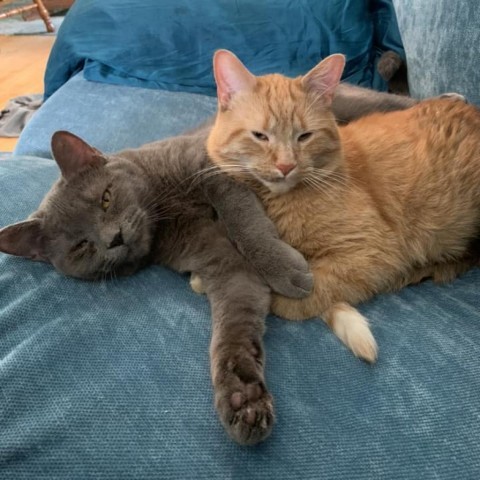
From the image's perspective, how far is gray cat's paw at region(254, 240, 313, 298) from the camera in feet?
4.02

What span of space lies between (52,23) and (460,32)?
5.70 m

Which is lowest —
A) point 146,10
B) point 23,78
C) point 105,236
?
point 23,78

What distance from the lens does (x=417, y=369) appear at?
3.50 feet

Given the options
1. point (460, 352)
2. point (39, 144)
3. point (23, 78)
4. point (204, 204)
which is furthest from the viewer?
point (23, 78)

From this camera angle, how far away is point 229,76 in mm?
1398

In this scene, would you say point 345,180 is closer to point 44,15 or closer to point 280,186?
point 280,186

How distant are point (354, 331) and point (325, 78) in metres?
0.77

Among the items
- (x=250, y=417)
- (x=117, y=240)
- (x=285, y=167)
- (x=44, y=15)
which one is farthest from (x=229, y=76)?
(x=44, y=15)

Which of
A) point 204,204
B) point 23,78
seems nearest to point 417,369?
point 204,204

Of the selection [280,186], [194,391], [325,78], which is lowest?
[194,391]

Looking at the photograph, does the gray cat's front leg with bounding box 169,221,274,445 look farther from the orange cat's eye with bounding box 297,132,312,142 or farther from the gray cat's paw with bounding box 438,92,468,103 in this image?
the gray cat's paw with bounding box 438,92,468,103

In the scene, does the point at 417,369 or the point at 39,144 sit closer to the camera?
the point at 417,369

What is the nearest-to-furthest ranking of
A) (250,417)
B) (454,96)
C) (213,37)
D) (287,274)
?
(250,417), (287,274), (454,96), (213,37)

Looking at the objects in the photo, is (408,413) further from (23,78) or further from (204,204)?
(23,78)
